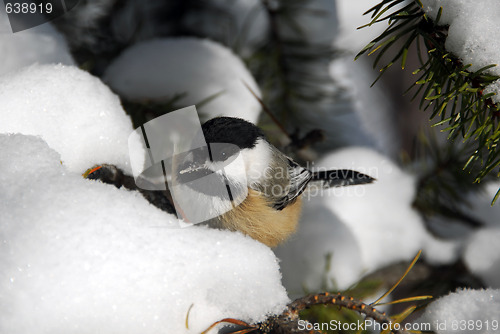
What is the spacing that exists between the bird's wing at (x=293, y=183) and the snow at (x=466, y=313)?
0.35m

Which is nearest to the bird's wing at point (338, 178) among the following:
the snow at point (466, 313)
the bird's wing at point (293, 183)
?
the bird's wing at point (293, 183)

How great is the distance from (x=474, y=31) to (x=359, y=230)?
695mm

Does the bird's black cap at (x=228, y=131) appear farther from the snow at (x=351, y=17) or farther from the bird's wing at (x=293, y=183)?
the snow at (x=351, y=17)

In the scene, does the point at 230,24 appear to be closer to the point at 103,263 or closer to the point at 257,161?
the point at 257,161

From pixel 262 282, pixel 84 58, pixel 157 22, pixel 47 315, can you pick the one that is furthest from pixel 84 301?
pixel 157 22

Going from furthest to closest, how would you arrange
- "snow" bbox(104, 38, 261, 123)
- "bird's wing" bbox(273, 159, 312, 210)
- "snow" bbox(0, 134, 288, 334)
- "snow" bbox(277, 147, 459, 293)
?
1. "snow" bbox(277, 147, 459, 293)
2. "bird's wing" bbox(273, 159, 312, 210)
3. "snow" bbox(104, 38, 261, 123)
4. "snow" bbox(0, 134, 288, 334)

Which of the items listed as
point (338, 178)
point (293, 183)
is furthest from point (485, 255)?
point (293, 183)

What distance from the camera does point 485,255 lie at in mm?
898

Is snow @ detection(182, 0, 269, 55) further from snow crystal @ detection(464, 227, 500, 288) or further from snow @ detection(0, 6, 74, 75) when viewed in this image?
snow crystal @ detection(464, 227, 500, 288)

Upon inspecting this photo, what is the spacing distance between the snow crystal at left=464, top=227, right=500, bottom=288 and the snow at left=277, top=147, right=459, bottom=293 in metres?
0.04

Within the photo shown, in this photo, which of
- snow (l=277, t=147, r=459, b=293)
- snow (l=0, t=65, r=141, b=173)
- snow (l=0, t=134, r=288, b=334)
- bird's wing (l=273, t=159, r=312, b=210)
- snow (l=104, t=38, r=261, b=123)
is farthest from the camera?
snow (l=277, t=147, r=459, b=293)

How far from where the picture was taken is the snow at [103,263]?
1.25 feet

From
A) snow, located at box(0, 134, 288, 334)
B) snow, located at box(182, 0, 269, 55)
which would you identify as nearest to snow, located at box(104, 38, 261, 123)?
snow, located at box(182, 0, 269, 55)

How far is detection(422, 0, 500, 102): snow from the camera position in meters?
0.42
